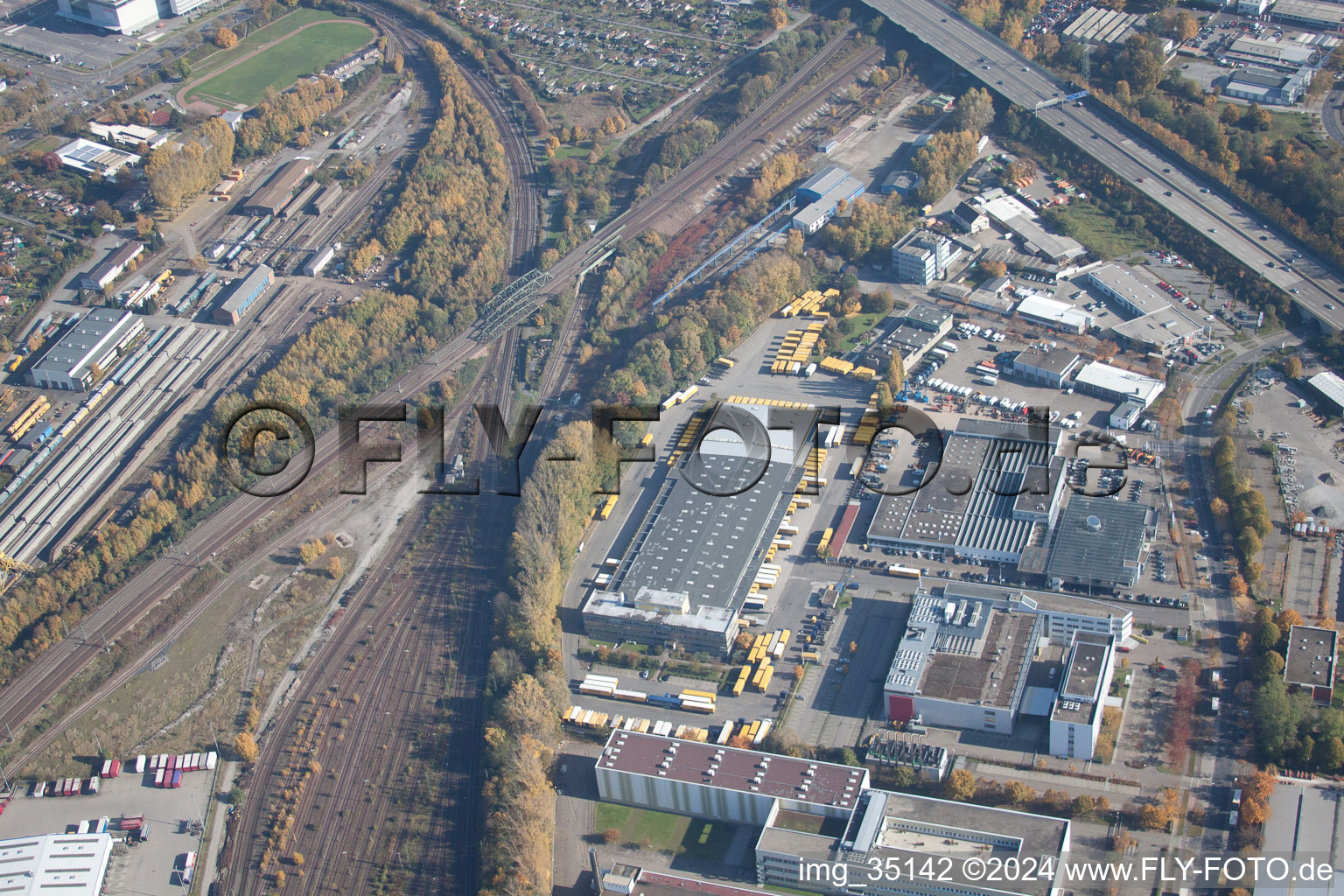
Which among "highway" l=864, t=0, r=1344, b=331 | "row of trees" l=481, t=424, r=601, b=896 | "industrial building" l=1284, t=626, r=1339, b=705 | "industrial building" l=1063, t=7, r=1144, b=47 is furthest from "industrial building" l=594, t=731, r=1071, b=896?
"industrial building" l=1063, t=7, r=1144, b=47

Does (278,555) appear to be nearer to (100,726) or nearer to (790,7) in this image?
A: (100,726)

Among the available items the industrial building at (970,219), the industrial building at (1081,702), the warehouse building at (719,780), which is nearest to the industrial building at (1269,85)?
the industrial building at (970,219)

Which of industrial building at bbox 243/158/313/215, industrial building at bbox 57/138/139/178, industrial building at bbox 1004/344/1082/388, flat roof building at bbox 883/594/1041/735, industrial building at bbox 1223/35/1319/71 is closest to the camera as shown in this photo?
flat roof building at bbox 883/594/1041/735

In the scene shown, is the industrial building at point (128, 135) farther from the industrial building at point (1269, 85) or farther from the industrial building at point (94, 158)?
the industrial building at point (1269, 85)

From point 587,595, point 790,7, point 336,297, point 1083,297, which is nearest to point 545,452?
point 587,595

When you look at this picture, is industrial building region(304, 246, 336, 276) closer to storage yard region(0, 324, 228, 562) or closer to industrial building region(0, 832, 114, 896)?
storage yard region(0, 324, 228, 562)

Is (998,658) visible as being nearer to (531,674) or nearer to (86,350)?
(531,674)
